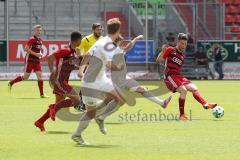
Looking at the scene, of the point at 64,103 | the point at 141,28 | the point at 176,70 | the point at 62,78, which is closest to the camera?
the point at 64,103

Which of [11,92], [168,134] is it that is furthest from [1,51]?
[168,134]

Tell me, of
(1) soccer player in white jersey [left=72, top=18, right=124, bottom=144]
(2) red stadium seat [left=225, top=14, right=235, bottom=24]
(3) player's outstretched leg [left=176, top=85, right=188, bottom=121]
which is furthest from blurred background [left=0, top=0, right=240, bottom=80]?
(1) soccer player in white jersey [left=72, top=18, right=124, bottom=144]

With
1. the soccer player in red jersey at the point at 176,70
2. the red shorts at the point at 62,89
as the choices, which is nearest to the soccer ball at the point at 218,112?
the soccer player in red jersey at the point at 176,70

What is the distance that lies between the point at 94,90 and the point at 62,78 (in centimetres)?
335

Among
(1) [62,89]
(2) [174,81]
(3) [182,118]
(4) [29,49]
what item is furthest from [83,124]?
(4) [29,49]

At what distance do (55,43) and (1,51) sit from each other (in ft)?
9.48

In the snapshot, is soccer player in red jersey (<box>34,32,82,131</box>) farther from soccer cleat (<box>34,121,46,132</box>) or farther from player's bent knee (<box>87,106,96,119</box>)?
player's bent knee (<box>87,106,96,119</box>)

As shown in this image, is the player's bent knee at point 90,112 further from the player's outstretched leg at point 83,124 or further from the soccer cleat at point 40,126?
the soccer cleat at point 40,126

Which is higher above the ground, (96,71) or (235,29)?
(235,29)

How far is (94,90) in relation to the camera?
495 inches

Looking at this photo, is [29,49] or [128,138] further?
[29,49]

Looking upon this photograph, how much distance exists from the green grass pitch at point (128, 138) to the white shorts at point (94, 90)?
72 centimetres

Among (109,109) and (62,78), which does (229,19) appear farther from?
(109,109)

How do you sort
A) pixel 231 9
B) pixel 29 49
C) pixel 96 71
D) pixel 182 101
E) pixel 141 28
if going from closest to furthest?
pixel 96 71 < pixel 182 101 < pixel 29 49 < pixel 141 28 < pixel 231 9
